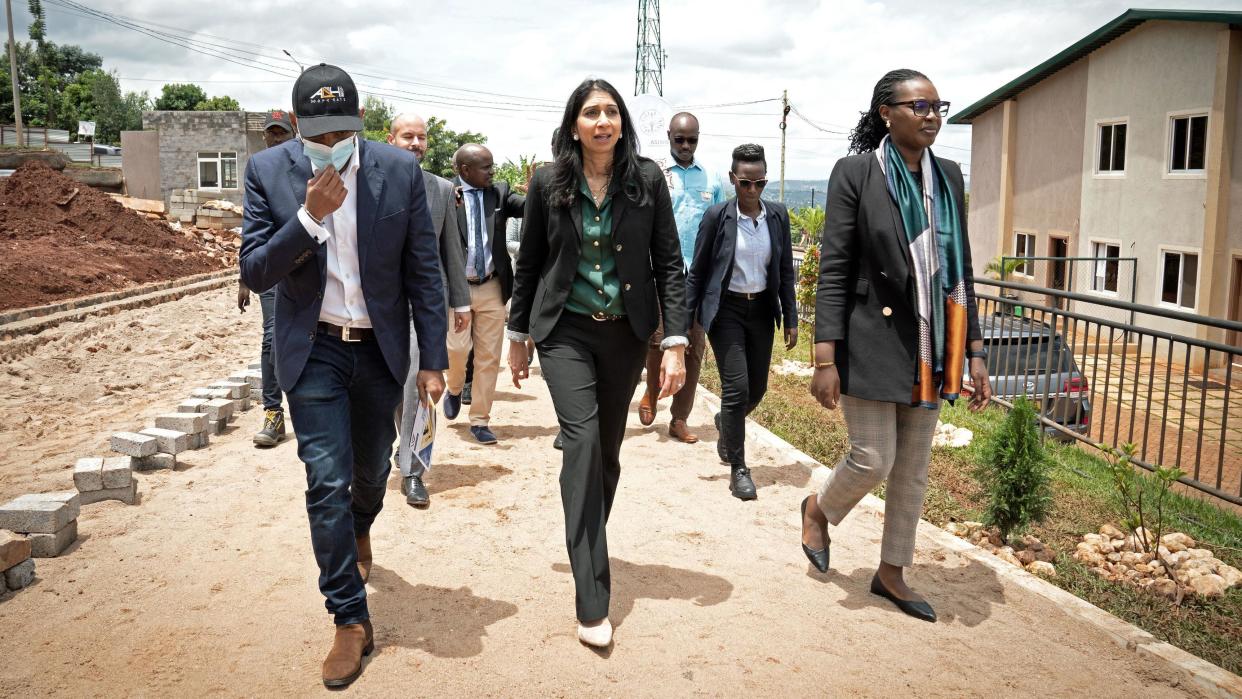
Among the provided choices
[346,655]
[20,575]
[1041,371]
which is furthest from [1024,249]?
[20,575]

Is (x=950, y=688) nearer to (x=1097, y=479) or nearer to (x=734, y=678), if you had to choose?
(x=734, y=678)

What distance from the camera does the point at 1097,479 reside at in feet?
23.2

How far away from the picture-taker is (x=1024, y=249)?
26938 mm

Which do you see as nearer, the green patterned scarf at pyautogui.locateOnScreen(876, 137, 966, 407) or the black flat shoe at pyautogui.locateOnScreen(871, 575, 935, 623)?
the green patterned scarf at pyautogui.locateOnScreen(876, 137, 966, 407)

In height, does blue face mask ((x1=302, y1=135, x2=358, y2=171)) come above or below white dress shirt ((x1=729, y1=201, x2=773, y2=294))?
above

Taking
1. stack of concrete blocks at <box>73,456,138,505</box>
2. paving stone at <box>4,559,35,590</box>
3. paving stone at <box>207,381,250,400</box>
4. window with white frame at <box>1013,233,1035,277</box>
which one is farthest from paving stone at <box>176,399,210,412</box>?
window with white frame at <box>1013,233,1035,277</box>

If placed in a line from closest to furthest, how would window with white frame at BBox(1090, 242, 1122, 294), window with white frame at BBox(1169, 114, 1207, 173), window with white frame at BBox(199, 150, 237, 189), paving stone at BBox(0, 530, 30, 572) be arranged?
paving stone at BBox(0, 530, 30, 572)
window with white frame at BBox(1169, 114, 1207, 173)
window with white frame at BBox(1090, 242, 1122, 294)
window with white frame at BBox(199, 150, 237, 189)

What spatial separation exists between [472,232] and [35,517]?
3.52 metres

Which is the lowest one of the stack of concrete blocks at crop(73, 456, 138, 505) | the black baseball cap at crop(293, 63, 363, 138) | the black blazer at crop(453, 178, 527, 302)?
the stack of concrete blocks at crop(73, 456, 138, 505)

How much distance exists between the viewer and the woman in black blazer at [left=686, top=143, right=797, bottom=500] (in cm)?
621

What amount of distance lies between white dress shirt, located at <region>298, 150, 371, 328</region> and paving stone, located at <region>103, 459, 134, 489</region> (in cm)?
279

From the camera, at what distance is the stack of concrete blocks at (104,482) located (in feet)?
18.4

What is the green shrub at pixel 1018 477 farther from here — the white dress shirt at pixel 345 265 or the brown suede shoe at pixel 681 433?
the white dress shirt at pixel 345 265

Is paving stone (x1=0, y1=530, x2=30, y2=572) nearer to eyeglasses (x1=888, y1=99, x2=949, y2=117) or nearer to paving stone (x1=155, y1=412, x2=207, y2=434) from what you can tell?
paving stone (x1=155, y1=412, x2=207, y2=434)
